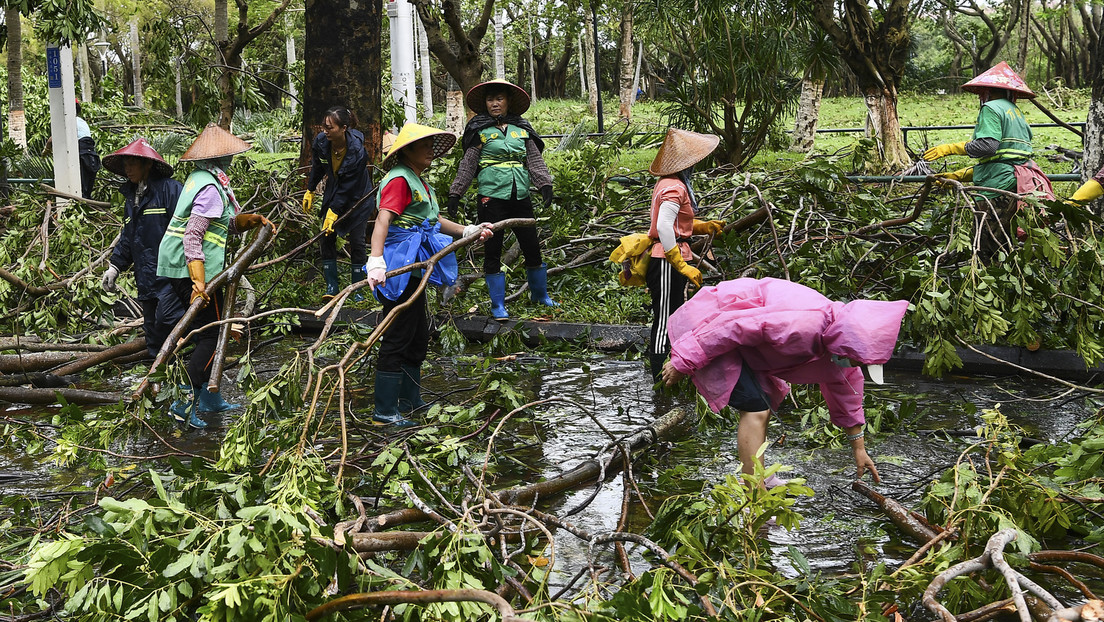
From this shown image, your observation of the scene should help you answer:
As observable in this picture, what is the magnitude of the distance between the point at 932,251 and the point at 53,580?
19.0 feet

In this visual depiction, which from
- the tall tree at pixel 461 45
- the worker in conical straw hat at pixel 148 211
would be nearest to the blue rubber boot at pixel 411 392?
the worker in conical straw hat at pixel 148 211

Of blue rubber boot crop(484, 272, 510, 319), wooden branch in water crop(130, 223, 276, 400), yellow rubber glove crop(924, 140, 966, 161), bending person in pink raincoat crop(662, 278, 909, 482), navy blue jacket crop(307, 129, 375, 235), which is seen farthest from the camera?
navy blue jacket crop(307, 129, 375, 235)

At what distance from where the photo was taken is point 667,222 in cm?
567

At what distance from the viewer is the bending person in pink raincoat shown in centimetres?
384

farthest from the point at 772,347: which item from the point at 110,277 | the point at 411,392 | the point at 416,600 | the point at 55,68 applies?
the point at 55,68

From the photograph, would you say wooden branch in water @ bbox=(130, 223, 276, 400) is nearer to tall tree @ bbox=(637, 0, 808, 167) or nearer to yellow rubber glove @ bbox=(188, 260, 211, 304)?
yellow rubber glove @ bbox=(188, 260, 211, 304)

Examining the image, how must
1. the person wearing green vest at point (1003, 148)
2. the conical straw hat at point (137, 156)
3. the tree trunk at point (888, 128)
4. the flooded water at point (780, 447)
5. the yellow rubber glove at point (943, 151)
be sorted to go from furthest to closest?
the tree trunk at point (888, 128), the yellow rubber glove at point (943, 151), the person wearing green vest at point (1003, 148), the conical straw hat at point (137, 156), the flooded water at point (780, 447)

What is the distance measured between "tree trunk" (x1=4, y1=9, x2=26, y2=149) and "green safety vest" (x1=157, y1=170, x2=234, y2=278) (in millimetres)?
8316

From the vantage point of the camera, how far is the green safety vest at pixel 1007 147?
6.79 metres

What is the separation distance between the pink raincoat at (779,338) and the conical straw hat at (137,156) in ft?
11.6

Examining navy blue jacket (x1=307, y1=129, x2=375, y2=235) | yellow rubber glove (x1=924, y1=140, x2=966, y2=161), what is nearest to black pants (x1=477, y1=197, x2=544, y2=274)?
navy blue jacket (x1=307, y1=129, x2=375, y2=235)

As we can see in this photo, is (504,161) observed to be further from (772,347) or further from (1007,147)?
(772,347)

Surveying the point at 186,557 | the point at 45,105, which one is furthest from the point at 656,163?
the point at 45,105

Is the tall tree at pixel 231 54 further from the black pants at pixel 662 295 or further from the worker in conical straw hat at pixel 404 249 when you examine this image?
the black pants at pixel 662 295
